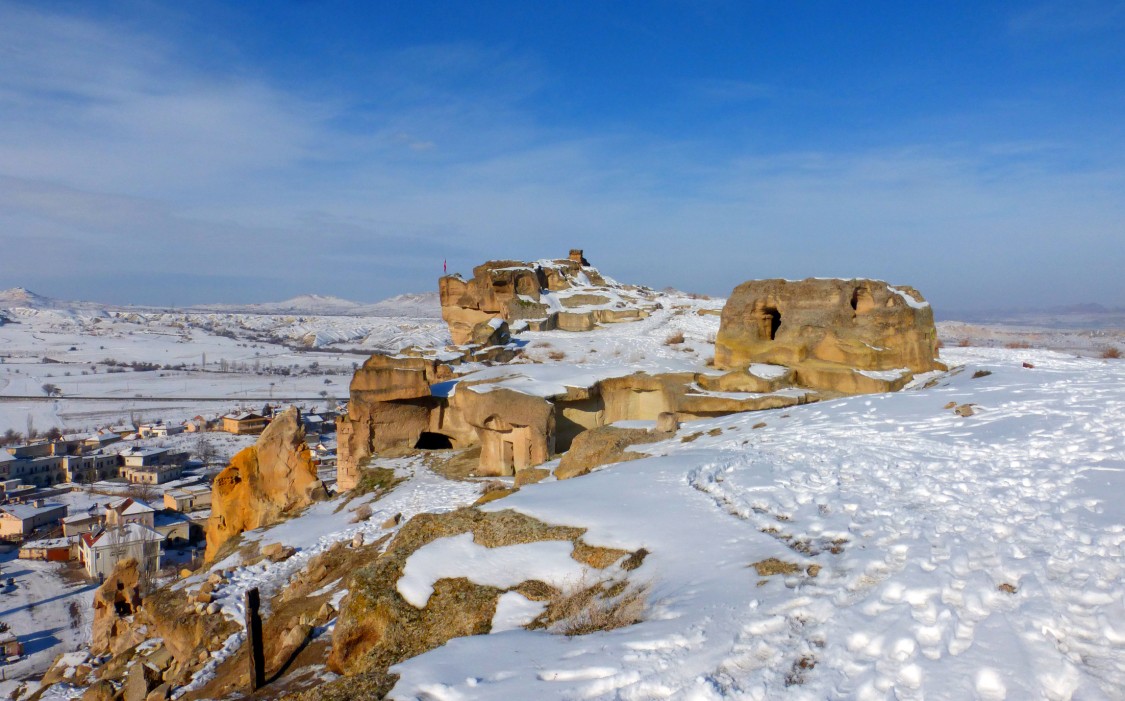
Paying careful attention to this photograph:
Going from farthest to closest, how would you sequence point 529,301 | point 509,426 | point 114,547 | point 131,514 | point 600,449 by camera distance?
point 131,514 < point 529,301 < point 114,547 < point 509,426 < point 600,449

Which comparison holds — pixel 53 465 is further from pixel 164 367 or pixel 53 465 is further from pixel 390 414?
pixel 164 367

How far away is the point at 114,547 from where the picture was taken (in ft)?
96.5

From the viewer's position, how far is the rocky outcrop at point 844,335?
15875 millimetres

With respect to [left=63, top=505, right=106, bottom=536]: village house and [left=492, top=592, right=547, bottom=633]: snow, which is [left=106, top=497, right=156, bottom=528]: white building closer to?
[left=63, top=505, right=106, bottom=536]: village house

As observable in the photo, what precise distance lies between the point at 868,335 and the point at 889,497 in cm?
988

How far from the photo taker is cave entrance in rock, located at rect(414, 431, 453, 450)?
19.5m

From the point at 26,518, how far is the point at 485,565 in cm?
4226

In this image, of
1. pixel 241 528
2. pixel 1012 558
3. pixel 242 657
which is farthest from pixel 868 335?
pixel 241 528

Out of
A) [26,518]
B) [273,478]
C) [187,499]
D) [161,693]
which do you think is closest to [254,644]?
[161,693]

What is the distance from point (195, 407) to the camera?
3031 inches

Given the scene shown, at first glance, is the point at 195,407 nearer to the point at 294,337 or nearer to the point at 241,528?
the point at 241,528

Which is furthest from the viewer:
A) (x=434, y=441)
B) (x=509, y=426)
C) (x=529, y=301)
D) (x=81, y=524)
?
(x=81, y=524)

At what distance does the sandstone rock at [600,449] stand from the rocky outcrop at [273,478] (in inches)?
299

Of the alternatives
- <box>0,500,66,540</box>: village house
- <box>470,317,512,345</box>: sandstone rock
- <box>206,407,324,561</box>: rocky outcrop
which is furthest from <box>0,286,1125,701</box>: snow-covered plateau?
<box>0,500,66,540</box>: village house
